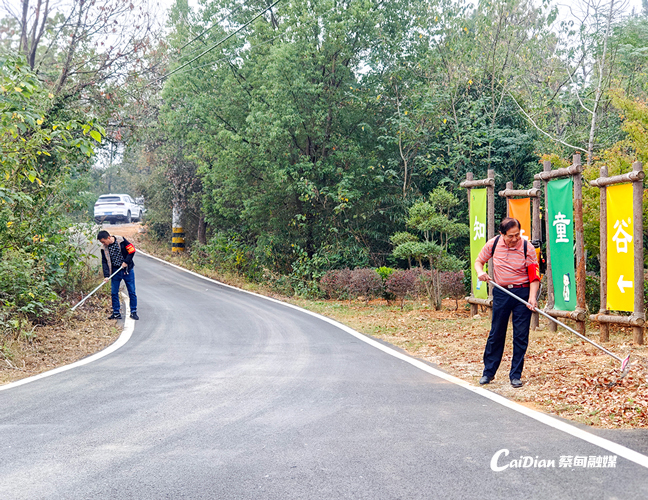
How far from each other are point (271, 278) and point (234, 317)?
776 cm

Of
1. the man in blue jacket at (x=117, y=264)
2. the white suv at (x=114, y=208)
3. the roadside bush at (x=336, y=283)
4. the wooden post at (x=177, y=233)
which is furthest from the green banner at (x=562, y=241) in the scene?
the white suv at (x=114, y=208)

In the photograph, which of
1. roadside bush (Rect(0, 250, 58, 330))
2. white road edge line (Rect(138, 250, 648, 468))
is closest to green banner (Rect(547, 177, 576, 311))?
white road edge line (Rect(138, 250, 648, 468))

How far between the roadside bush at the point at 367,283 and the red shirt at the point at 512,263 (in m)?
10.1

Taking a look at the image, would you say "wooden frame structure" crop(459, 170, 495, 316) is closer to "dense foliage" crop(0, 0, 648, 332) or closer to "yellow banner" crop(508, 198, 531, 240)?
"yellow banner" crop(508, 198, 531, 240)

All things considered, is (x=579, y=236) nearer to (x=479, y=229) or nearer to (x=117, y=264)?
(x=479, y=229)

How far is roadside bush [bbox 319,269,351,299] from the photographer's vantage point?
58.5ft

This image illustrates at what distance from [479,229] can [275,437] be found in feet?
31.1

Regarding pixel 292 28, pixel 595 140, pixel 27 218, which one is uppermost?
pixel 292 28

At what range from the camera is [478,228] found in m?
13.2

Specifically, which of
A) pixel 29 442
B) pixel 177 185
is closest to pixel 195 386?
pixel 29 442

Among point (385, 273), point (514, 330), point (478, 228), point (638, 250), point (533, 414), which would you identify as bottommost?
point (533, 414)

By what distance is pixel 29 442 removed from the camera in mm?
4605

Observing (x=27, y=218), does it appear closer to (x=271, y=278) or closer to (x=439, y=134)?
(x=271, y=278)

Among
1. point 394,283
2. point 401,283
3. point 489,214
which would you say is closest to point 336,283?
point 394,283
